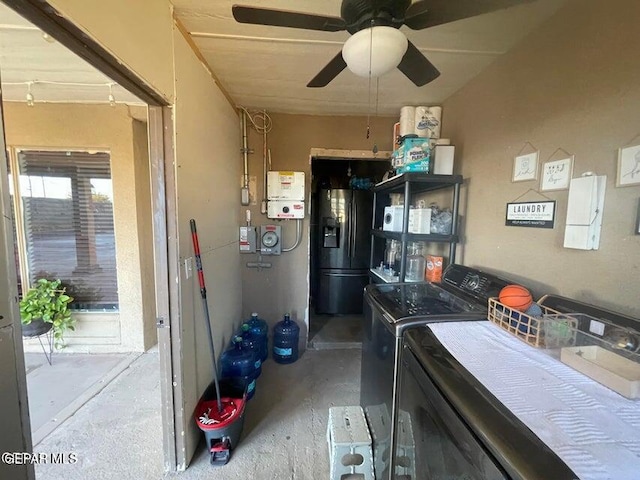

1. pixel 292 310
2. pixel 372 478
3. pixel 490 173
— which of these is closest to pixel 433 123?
pixel 490 173

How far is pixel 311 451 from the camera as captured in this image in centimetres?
162

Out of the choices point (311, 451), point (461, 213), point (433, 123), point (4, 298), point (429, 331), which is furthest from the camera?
point (433, 123)

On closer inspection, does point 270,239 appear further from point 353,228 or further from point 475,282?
point 475,282

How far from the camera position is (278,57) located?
66.6 inches

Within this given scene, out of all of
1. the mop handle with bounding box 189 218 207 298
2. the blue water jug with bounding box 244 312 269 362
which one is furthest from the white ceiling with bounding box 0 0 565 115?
the blue water jug with bounding box 244 312 269 362

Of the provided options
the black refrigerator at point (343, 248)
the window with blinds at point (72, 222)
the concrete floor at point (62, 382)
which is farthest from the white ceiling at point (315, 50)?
the concrete floor at point (62, 382)

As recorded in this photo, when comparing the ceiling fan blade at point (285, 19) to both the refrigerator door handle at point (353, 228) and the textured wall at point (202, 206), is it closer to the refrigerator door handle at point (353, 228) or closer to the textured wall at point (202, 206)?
the textured wall at point (202, 206)

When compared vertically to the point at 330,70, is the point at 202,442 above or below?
below

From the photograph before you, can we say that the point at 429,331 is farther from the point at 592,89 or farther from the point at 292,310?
the point at 292,310

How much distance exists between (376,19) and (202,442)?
2.39 m

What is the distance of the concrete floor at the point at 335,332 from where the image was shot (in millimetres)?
2918

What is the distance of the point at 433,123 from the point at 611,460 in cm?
221

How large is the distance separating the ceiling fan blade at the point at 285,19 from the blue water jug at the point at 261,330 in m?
2.25

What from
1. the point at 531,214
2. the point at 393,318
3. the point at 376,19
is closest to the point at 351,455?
the point at 393,318
